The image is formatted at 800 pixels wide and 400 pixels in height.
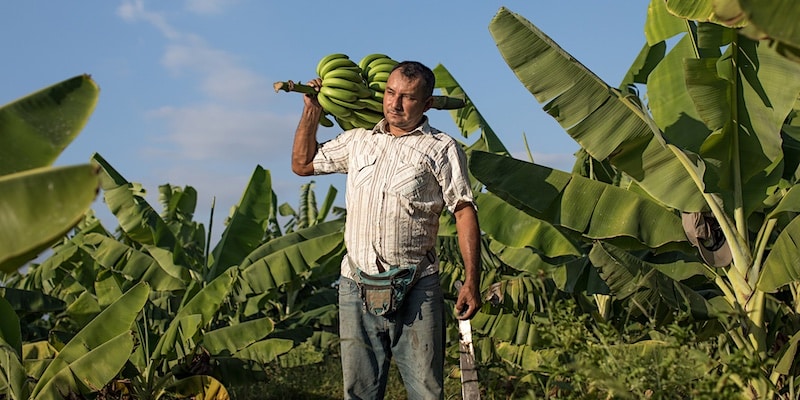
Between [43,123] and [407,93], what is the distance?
180cm

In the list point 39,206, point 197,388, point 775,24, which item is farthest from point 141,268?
point 775,24

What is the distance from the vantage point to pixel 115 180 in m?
9.98

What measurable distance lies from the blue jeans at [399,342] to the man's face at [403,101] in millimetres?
720

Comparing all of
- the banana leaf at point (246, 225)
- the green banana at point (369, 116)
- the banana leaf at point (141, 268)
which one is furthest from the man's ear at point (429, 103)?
the banana leaf at point (141, 268)

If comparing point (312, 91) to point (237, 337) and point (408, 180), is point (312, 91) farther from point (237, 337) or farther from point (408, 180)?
point (237, 337)

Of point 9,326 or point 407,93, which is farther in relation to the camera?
point 9,326

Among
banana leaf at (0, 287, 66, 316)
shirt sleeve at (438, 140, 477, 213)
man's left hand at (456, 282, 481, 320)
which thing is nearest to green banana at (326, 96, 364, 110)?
shirt sleeve at (438, 140, 477, 213)

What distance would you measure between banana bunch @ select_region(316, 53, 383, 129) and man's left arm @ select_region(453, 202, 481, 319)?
769 mm

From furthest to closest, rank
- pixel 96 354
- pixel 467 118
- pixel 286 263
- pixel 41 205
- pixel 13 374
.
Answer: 1. pixel 467 118
2. pixel 286 263
3. pixel 13 374
4. pixel 96 354
5. pixel 41 205

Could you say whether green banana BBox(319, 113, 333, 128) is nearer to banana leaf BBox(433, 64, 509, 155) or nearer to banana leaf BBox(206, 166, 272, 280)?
banana leaf BBox(433, 64, 509, 155)

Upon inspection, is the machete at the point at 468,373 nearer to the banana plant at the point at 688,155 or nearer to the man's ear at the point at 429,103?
the man's ear at the point at 429,103

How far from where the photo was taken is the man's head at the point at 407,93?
400cm

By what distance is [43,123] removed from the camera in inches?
102

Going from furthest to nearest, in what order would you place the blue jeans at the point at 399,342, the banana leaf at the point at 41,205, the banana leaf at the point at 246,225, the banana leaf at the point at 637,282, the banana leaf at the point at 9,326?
the banana leaf at the point at 246,225
the banana leaf at the point at 9,326
the banana leaf at the point at 637,282
the blue jeans at the point at 399,342
the banana leaf at the point at 41,205
